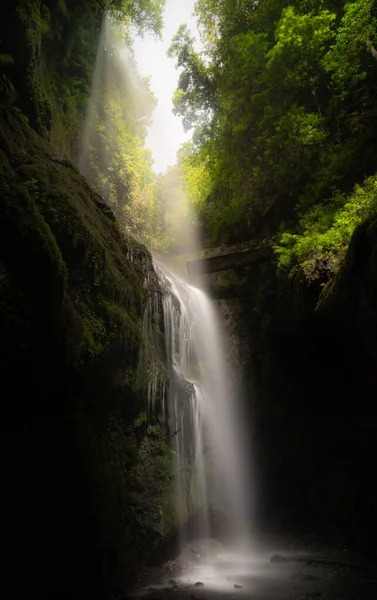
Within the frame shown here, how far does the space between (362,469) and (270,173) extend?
9555mm

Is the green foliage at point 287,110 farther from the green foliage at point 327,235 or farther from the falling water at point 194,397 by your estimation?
the falling water at point 194,397

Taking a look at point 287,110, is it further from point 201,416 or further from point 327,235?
point 201,416

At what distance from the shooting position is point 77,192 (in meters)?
7.35

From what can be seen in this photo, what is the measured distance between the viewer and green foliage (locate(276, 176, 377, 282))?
301 inches

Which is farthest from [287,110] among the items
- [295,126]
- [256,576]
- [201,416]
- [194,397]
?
[256,576]

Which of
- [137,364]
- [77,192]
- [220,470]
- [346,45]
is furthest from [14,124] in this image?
[220,470]

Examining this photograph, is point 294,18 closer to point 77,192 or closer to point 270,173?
point 270,173

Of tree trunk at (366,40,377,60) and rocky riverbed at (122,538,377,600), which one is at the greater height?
tree trunk at (366,40,377,60)

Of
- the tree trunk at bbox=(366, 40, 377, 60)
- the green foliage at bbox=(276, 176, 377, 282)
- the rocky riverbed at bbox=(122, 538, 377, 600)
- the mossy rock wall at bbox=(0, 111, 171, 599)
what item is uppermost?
the tree trunk at bbox=(366, 40, 377, 60)

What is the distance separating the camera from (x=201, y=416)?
11.4m

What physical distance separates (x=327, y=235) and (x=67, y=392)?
21.8 feet

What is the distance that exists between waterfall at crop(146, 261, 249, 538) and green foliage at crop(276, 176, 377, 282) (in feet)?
14.9

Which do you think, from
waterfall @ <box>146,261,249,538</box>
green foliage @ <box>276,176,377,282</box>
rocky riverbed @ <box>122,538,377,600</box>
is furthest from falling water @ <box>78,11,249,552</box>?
green foliage @ <box>276,176,377,282</box>

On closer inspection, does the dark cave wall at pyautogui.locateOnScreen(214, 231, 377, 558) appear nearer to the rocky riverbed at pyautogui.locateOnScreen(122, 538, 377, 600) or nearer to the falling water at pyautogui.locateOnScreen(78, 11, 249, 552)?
the falling water at pyautogui.locateOnScreen(78, 11, 249, 552)
